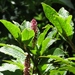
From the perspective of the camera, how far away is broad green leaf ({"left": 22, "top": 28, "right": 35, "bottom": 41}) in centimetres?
119

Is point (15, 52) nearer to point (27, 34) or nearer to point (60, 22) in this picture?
point (27, 34)

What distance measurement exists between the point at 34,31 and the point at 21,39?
67mm

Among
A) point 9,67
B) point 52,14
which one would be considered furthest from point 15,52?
point 52,14

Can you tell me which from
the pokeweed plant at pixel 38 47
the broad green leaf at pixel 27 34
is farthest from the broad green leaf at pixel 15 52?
the broad green leaf at pixel 27 34

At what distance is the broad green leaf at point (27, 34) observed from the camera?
1193mm

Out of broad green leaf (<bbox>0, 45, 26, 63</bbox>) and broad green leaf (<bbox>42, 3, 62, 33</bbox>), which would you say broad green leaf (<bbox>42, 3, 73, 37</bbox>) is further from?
broad green leaf (<bbox>0, 45, 26, 63</bbox>)

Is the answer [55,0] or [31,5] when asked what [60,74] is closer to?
[55,0]

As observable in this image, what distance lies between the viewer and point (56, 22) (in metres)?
1.24

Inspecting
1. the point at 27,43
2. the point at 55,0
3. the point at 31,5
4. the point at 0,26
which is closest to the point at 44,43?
the point at 27,43

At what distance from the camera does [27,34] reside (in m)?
1.21

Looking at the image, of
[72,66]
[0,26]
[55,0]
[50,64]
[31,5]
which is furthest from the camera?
[0,26]

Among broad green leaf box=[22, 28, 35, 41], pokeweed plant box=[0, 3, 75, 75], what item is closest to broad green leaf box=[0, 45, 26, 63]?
pokeweed plant box=[0, 3, 75, 75]

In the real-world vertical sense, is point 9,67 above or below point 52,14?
below

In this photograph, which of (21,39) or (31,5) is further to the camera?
(31,5)
